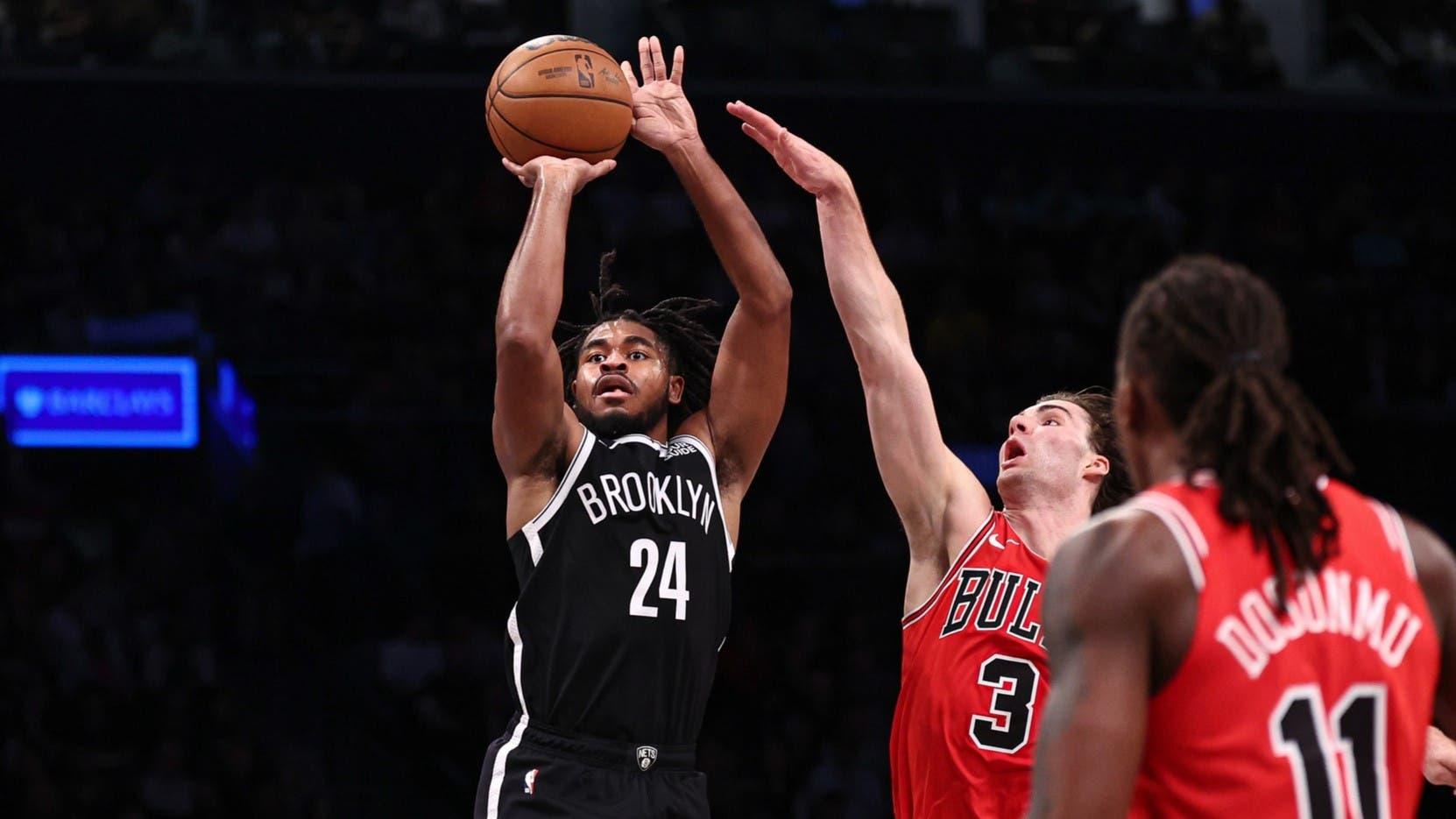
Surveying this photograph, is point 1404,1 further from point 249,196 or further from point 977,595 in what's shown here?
point 977,595

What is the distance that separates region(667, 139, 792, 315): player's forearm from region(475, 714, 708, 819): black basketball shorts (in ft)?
3.89

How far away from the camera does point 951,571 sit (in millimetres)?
4223

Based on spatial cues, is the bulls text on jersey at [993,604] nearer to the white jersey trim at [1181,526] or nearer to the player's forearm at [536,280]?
the player's forearm at [536,280]

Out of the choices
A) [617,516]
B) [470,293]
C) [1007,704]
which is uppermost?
[617,516]

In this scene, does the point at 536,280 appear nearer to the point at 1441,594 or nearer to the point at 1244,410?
the point at 1244,410

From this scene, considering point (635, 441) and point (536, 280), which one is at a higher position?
point (536, 280)

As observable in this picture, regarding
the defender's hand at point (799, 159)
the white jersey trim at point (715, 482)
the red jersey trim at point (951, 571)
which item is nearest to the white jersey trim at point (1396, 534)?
the red jersey trim at point (951, 571)

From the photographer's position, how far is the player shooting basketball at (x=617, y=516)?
402cm

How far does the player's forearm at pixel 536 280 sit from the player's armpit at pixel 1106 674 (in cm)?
207

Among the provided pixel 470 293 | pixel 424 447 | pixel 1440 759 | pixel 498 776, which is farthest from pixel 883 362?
pixel 470 293

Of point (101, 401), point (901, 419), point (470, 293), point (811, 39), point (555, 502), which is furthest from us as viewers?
point (811, 39)

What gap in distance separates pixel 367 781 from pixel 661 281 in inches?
165

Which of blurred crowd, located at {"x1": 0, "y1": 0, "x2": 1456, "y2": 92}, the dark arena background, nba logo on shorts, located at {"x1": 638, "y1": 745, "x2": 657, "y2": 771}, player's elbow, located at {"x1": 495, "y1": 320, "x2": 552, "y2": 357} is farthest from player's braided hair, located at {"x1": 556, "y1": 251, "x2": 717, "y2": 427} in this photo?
blurred crowd, located at {"x1": 0, "y1": 0, "x2": 1456, "y2": 92}

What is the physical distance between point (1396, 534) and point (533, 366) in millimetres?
2177
